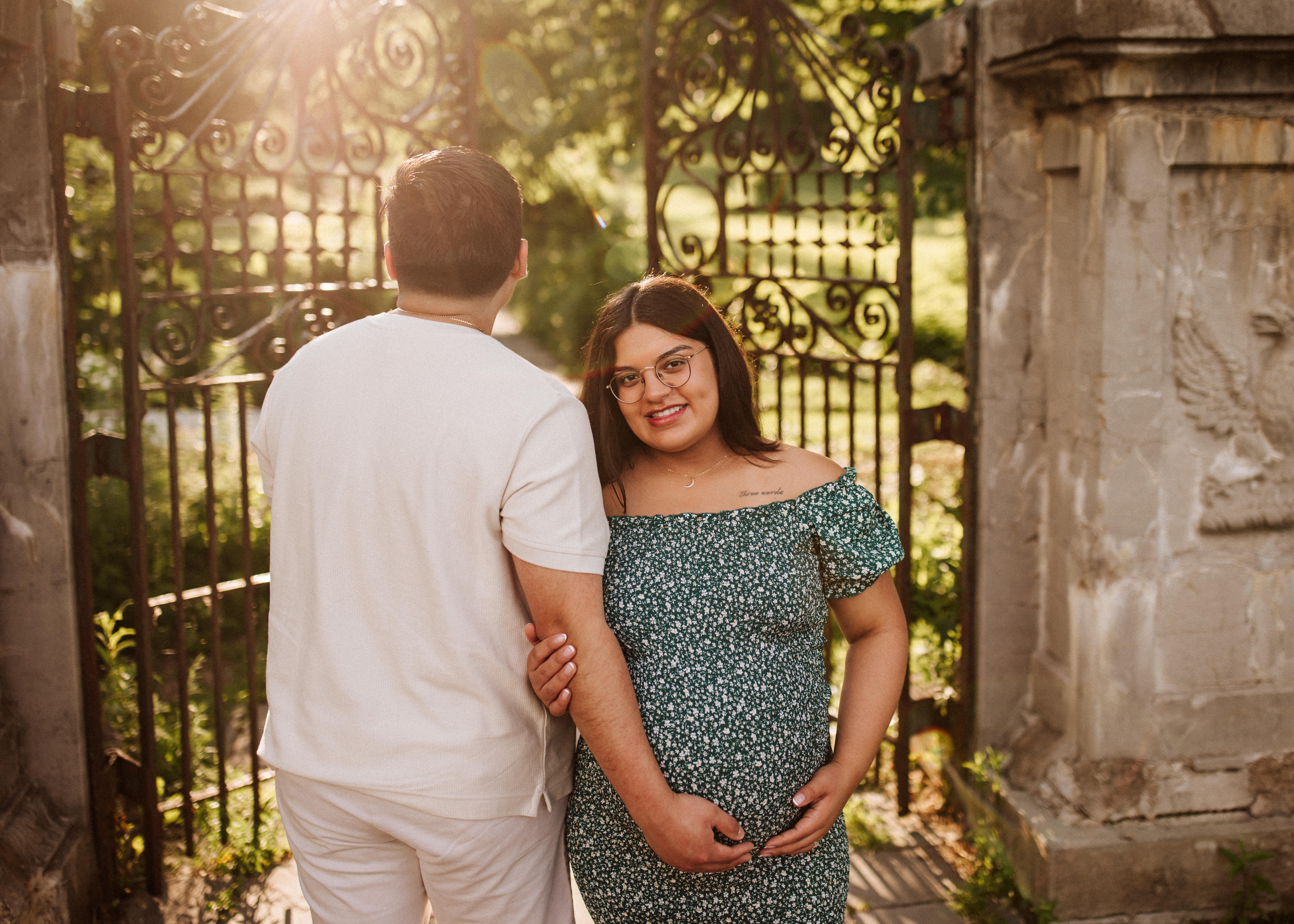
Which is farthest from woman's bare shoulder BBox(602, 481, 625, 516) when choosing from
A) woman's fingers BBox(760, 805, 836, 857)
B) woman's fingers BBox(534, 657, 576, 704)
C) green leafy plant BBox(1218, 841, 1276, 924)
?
green leafy plant BBox(1218, 841, 1276, 924)

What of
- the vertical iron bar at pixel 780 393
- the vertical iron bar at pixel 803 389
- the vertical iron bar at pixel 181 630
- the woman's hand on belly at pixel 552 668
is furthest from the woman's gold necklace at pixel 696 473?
the vertical iron bar at pixel 181 630

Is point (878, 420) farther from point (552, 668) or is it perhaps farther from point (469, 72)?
point (552, 668)

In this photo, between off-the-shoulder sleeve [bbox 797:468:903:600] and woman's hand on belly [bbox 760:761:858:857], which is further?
off-the-shoulder sleeve [bbox 797:468:903:600]

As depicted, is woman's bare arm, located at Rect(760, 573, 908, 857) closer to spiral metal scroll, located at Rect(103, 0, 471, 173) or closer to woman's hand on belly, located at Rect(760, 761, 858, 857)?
woman's hand on belly, located at Rect(760, 761, 858, 857)

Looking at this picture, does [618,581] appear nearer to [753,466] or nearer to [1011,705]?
[753,466]

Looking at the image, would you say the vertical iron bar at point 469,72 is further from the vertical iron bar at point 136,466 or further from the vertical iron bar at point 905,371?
the vertical iron bar at point 905,371

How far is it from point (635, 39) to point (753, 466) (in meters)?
6.82

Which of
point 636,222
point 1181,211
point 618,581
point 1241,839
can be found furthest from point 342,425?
point 636,222

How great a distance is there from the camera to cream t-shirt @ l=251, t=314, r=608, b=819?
1.66 meters

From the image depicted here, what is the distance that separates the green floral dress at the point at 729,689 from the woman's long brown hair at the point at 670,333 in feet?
0.53

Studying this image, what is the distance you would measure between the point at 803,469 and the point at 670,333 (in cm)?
39

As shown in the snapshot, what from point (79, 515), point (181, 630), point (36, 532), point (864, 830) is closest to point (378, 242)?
point (79, 515)

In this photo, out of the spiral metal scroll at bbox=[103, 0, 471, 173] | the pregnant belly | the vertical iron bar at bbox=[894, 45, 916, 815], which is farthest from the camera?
the vertical iron bar at bbox=[894, 45, 916, 815]

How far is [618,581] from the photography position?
1988 millimetres
